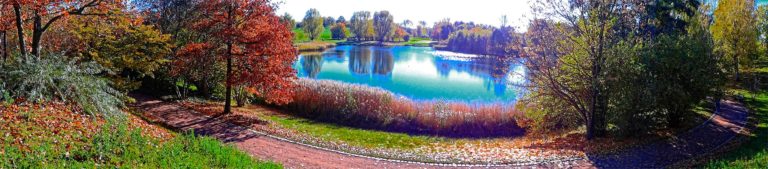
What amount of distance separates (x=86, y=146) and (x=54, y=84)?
363 cm

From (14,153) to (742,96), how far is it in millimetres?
28308

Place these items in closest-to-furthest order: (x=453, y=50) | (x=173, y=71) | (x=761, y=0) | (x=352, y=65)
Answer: (x=173, y=71), (x=761, y=0), (x=352, y=65), (x=453, y=50)

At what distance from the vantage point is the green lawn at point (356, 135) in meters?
16.5

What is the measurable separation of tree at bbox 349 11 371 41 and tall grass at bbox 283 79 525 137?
91.0 meters

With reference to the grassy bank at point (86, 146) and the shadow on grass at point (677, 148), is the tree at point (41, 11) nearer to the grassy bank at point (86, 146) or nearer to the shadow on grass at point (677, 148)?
the grassy bank at point (86, 146)

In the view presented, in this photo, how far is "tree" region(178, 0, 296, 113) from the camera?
57.7 feet

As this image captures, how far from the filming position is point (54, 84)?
36.2 ft

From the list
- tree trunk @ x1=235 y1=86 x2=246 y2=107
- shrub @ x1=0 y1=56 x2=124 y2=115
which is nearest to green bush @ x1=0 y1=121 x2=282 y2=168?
shrub @ x1=0 y1=56 x2=124 y2=115

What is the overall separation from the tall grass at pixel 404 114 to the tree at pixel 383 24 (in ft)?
306

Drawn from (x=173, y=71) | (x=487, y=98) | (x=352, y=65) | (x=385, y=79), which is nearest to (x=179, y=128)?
(x=173, y=71)

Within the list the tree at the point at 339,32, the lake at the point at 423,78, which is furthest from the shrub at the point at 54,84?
the tree at the point at 339,32

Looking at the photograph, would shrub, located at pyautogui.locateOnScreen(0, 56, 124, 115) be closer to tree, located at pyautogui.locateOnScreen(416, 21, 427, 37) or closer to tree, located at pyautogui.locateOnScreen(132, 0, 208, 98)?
tree, located at pyautogui.locateOnScreen(132, 0, 208, 98)

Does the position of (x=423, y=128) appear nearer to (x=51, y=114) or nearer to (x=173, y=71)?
(x=173, y=71)

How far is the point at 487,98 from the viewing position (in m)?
33.1
